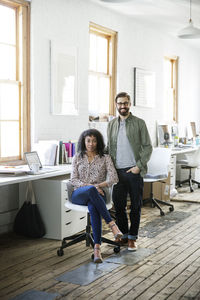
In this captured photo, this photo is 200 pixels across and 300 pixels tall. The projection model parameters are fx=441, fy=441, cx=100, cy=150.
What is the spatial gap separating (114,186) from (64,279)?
1.15 meters

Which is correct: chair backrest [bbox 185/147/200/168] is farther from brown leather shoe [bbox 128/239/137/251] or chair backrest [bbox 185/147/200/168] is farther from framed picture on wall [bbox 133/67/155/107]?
brown leather shoe [bbox 128/239/137/251]

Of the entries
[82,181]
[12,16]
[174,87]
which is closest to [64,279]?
[82,181]

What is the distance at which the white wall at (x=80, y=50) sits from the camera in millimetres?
5105

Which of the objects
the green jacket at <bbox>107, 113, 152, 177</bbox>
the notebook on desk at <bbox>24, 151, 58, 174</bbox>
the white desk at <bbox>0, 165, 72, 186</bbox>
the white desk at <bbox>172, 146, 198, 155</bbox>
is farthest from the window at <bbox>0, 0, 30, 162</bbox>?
the white desk at <bbox>172, 146, 198, 155</bbox>

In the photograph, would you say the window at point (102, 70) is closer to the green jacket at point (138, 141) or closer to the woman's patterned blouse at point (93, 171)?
the green jacket at point (138, 141)

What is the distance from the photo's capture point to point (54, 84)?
534cm

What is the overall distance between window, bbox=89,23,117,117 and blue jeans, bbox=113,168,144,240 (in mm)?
2277

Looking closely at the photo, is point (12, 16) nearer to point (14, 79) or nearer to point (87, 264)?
point (14, 79)

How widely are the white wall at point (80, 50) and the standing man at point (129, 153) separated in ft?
4.30

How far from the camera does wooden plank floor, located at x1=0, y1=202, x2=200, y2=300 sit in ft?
10.3

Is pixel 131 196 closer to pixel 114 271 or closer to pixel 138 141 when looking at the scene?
pixel 138 141

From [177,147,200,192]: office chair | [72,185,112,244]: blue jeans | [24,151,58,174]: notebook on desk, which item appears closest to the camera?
[72,185,112,244]: blue jeans

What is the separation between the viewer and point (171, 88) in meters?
8.91

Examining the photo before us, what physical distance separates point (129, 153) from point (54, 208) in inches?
38.5
